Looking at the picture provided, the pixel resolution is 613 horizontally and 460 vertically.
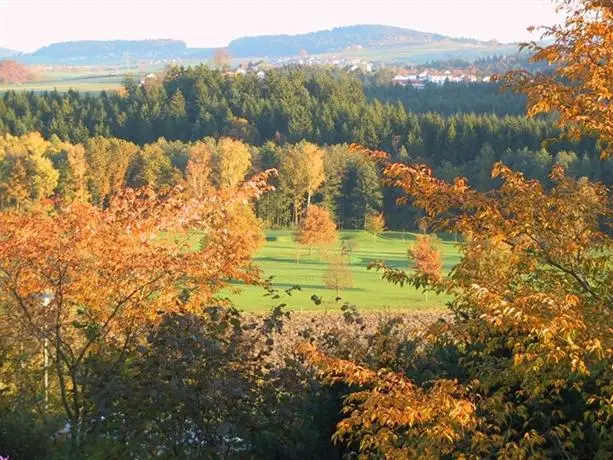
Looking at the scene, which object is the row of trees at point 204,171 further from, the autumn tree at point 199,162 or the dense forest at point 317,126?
the dense forest at point 317,126

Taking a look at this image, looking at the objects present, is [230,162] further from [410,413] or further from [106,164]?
[410,413]

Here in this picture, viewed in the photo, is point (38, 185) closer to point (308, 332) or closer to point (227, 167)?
point (227, 167)

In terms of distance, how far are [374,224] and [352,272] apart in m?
14.3

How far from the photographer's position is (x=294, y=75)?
3654 inches

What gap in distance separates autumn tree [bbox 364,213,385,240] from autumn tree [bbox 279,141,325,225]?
4149mm

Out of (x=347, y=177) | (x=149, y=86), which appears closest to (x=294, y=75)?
(x=149, y=86)

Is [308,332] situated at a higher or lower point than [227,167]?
higher

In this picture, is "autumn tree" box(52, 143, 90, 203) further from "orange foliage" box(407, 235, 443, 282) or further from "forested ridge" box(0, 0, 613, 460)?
"forested ridge" box(0, 0, 613, 460)

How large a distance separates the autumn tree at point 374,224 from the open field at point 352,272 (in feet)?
1.65

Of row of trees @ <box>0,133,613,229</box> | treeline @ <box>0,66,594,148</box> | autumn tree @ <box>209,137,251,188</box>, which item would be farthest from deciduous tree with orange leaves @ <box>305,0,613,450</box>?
treeline @ <box>0,66,594,148</box>

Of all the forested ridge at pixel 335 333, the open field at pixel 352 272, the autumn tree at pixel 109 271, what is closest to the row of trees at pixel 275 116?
the open field at pixel 352 272

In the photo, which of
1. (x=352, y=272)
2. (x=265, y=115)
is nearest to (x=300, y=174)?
(x=352, y=272)

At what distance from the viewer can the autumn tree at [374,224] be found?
5469 cm

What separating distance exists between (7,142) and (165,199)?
192 feet
